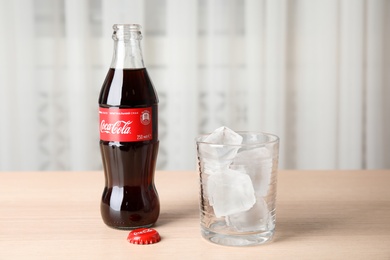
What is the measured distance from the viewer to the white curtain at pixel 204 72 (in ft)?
8.28

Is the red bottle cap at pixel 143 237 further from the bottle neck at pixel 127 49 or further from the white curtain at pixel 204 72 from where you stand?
the white curtain at pixel 204 72

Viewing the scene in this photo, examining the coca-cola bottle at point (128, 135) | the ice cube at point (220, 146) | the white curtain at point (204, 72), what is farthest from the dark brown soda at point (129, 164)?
A: the white curtain at point (204, 72)

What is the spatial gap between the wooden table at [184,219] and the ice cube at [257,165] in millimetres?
78

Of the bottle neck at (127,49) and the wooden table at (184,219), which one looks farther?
the bottle neck at (127,49)

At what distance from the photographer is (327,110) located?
8.67 ft

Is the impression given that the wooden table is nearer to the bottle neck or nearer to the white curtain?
the bottle neck

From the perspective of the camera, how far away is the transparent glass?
2.78 feet

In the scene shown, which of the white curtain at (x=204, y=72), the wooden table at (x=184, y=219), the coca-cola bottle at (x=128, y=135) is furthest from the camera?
the white curtain at (x=204, y=72)

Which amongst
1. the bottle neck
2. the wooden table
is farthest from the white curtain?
the bottle neck

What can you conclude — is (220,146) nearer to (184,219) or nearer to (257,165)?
(257,165)

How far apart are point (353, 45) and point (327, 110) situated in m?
0.27

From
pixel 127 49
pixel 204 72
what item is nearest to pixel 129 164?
pixel 127 49

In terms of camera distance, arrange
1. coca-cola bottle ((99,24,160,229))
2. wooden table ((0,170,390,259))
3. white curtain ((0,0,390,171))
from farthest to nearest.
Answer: white curtain ((0,0,390,171))
coca-cola bottle ((99,24,160,229))
wooden table ((0,170,390,259))

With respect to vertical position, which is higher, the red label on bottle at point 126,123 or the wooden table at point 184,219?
the red label on bottle at point 126,123
